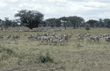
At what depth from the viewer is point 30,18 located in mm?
62625

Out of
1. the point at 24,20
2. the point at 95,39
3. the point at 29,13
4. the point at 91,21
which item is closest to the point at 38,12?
the point at 29,13

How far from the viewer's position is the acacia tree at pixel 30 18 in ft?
205

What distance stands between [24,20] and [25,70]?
2232 inches

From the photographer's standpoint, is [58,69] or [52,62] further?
[52,62]

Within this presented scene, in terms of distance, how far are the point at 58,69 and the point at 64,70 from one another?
18.1 inches

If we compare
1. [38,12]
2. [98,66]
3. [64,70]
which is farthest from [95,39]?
[38,12]

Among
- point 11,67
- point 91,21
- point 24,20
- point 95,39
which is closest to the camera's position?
point 11,67

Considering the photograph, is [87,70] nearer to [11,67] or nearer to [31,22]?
[11,67]

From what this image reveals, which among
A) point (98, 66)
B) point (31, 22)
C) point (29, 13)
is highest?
point (29, 13)

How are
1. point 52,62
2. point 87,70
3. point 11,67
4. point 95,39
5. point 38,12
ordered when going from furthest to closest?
1. point 38,12
2. point 95,39
3. point 52,62
4. point 11,67
5. point 87,70

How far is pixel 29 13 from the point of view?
65125 mm

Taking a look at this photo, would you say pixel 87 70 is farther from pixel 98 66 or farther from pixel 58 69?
pixel 58 69

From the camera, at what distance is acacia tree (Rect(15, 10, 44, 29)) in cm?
6234

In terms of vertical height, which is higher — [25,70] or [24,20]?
[24,20]
